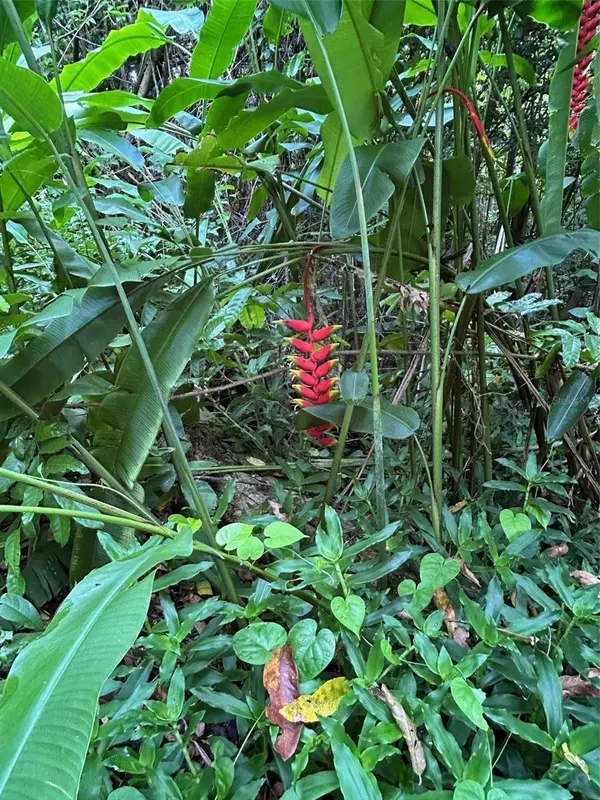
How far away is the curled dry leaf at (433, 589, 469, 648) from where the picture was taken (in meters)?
0.58

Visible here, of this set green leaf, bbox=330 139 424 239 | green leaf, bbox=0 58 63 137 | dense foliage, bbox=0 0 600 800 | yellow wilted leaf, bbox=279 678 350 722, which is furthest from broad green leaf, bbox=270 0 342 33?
yellow wilted leaf, bbox=279 678 350 722

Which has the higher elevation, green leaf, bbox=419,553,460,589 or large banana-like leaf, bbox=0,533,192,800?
large banana-like leaf, bbox=0,533,192,800

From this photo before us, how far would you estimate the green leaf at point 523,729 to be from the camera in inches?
16.6

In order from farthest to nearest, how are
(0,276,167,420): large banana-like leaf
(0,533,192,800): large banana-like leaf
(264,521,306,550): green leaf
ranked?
(0,276,167,420): large banana-like leaf < (264,521,306,550): green leaf < (0,533,192,800): large banana-like leaf

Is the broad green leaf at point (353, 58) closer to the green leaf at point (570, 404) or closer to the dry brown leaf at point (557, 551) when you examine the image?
the green leaf at point (570, 404)

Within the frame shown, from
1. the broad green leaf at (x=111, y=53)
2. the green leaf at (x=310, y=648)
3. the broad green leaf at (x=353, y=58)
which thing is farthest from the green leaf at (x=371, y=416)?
the broad green leaf at (x=111, y=53)

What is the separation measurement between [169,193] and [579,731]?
120 cm

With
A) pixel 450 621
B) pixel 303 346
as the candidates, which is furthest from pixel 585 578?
pixel 303 346

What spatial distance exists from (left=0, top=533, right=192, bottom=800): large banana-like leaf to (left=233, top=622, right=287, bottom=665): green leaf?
149 mm

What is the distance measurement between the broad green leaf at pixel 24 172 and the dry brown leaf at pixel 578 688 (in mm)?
1002

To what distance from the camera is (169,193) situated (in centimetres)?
113

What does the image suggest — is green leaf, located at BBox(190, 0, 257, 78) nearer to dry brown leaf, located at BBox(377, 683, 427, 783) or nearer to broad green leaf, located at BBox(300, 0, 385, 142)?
broad green leaf, located at BBox(300, 0, 385, 142)

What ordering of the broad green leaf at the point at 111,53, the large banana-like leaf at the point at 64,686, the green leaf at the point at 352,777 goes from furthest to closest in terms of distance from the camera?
1. the broad green leaf at the point at 111,53
2. the green leaf at the point at 352,777
3. the large banana-like leaf at the point at 64,686

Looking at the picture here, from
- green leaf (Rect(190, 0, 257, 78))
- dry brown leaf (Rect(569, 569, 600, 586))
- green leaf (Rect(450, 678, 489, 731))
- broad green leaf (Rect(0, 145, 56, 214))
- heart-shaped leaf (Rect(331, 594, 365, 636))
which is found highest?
green leaf (Rect(190, 0, 257, 78))
